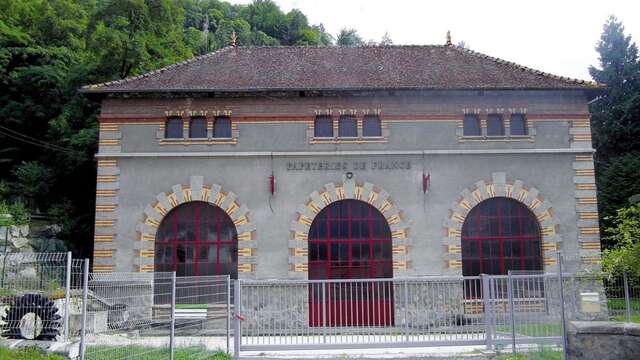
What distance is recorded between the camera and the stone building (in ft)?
55.1

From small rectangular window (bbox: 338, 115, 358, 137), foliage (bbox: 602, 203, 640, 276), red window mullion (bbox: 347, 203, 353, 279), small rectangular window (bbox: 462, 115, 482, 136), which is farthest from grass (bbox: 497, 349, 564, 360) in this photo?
small rectangular window (bbox: 338, 115, 358, 137)

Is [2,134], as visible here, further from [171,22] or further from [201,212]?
[201,212]

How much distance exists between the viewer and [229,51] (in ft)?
66.8

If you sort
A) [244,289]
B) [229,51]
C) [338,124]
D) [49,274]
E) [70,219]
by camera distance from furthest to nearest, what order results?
[70,219] < [229,51] < [338,124] < [244,289] < [49,274]

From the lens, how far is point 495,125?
58.0 feet

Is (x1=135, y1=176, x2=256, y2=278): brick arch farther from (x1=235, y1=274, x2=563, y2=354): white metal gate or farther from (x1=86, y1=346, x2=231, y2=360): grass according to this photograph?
(x1=86, y1=346, x2=231, y2=360): grass

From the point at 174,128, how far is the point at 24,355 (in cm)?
890

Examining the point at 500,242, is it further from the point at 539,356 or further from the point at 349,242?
the point at 539,356

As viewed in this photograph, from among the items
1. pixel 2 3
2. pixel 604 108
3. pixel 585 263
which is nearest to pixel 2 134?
pixel 2 3

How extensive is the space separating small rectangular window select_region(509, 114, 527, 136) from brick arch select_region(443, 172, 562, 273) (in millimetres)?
1494

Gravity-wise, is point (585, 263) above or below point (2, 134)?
below

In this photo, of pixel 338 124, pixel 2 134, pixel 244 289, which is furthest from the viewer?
pixel 2 134

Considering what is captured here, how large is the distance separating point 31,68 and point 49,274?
21.4 meters

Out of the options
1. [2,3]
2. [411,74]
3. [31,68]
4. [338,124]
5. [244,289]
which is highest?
[2,3]
